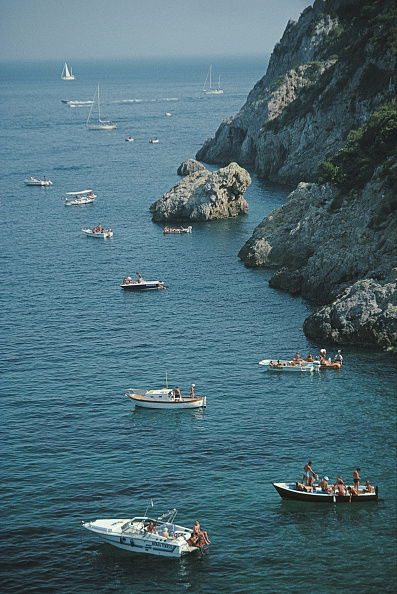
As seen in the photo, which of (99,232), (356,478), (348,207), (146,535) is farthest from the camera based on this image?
(99,232)

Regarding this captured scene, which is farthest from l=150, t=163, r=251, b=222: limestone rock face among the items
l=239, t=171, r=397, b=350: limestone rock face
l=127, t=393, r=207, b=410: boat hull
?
l=127, t=393, r=207, b=410: boat hull

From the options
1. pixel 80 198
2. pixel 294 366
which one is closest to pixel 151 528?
pixel 294 366

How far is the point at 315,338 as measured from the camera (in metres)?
91.8

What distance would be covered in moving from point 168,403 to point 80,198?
9954 centimetres

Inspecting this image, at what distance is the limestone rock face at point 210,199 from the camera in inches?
5901

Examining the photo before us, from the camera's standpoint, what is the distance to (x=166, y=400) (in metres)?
76.9

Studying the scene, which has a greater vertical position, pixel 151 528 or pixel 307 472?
pixel 307 472

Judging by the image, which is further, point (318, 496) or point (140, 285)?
point (140, 285)

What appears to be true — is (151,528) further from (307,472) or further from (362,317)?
(362,317)

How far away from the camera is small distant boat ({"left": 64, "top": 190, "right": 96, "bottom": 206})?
169 m

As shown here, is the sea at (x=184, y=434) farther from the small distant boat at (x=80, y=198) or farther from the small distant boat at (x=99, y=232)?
the small distant boat at (x=80, y=198)

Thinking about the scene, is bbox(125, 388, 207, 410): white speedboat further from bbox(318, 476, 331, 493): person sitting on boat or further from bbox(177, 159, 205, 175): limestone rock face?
bbox(177, 159, 205, 175): limestone rock face

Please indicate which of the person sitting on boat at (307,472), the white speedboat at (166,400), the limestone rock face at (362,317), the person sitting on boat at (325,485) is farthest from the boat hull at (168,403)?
the limestone rock face at (362,317)

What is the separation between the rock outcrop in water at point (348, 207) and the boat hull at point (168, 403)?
20059mm
